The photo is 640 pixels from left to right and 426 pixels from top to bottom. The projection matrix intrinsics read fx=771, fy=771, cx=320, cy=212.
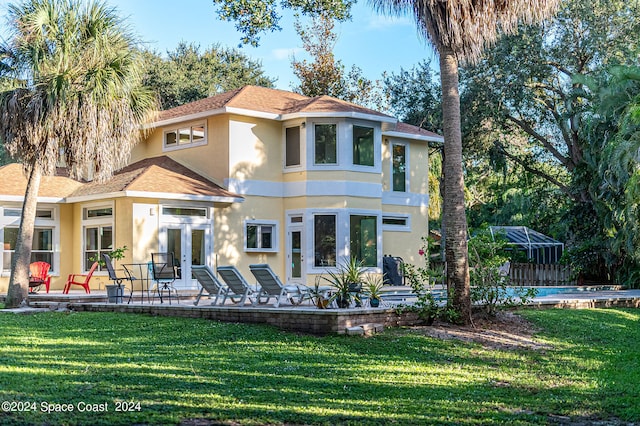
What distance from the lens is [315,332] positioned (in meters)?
13.0

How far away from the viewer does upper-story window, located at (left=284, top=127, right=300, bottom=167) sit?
2588cm

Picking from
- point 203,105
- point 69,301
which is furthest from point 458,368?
point 203,105

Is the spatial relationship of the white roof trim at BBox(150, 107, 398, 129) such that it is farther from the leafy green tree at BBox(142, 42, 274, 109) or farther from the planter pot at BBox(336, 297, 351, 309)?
the leafy green tree at BBox(142, 42, 274, 109)

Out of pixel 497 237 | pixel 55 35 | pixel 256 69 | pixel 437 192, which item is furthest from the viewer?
pixel 256 69

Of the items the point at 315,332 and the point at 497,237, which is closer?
the point at 315,332

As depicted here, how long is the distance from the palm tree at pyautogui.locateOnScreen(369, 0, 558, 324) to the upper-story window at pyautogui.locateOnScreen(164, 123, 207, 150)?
1233cm

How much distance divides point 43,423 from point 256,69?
Result: 4133 centimetres

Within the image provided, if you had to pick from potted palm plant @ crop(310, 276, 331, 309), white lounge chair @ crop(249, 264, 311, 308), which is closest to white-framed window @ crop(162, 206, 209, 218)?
white lounge chair @ crop(249, 264, 311, 308)

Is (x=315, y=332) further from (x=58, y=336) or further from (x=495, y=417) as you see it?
(x=495, y=417)

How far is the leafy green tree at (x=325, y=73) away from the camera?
41.3 m

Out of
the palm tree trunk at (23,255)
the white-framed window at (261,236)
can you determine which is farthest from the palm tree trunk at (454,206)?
the white-framed window at (261,236)

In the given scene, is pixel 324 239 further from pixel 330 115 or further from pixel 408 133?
pixel 408 133

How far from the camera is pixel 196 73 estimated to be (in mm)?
43031

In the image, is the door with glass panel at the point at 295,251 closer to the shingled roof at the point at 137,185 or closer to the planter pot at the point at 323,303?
the shingled roof at the point at 137,185
